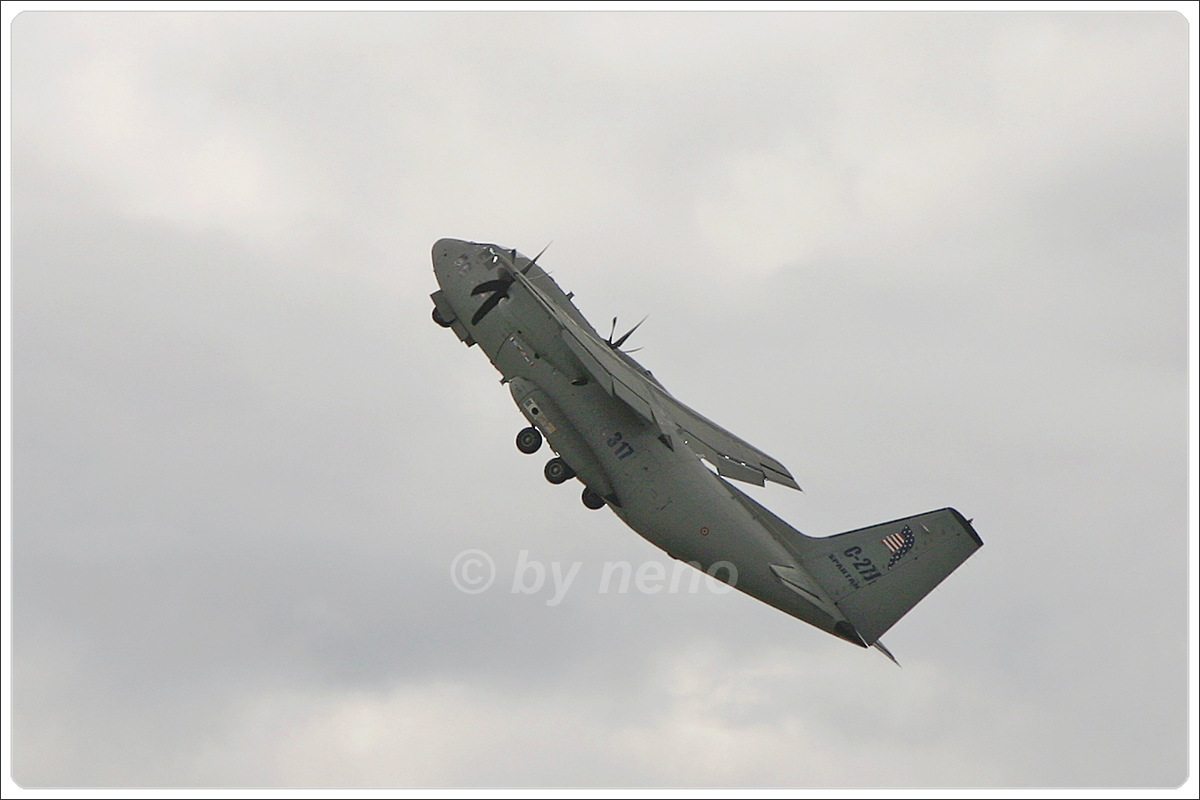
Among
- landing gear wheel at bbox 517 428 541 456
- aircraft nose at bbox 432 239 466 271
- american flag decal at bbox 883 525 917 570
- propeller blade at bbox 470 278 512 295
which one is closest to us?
american flag decal at bbox 883 525 917 570

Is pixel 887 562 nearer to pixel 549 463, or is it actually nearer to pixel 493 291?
pixel 549 463

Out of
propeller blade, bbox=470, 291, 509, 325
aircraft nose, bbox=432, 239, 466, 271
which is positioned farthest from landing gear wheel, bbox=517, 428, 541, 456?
aircraft nose, bbox=432, 239, 466, 271

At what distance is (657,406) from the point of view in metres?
54.0

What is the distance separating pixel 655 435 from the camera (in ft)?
179

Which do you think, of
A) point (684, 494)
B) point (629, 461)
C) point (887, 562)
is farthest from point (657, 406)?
point (887, 562)

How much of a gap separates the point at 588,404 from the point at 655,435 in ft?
9.25

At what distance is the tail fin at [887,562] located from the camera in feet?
175

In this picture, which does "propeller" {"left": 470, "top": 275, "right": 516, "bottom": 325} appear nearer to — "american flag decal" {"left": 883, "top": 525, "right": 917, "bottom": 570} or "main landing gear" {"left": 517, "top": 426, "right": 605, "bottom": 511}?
Answer: "main landing gear" {"left": 517, "top": 426, "right": 605, "bottom": 511}

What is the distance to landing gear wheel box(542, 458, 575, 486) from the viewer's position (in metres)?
54.9

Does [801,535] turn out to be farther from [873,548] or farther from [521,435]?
[521,435]

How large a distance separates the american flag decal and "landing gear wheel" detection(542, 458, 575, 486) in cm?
1218

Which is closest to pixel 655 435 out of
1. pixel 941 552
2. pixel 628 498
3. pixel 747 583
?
pixel 628 498

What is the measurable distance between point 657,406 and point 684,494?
11.4ft

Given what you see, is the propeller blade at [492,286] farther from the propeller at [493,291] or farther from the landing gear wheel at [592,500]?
the landing gear wheel at [592,500]
